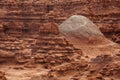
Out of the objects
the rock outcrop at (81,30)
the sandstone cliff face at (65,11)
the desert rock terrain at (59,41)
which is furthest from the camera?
the sandstone cliff face at (65,11)

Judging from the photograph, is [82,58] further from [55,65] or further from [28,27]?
[28,27]

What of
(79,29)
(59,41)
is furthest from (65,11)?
(59,41)

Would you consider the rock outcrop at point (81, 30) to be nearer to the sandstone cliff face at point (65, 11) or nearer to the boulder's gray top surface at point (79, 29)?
the boulder's gray top surface at point (79, 29)

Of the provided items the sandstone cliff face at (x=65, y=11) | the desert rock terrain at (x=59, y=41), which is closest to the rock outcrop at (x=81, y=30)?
the desert rock terrain at (x=59, y=41)

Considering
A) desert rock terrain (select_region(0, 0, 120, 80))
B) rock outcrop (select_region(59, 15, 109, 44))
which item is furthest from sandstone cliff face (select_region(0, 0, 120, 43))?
rock outcrop (select_region(59, 15, 109, 44))

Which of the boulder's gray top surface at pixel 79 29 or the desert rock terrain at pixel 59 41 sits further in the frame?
the boulder's gray top surface at pixel 79 29

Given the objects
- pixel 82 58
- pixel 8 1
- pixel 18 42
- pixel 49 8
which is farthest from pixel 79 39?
pixel 8 1

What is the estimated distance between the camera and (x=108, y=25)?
31.3 metres

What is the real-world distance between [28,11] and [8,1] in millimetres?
2582

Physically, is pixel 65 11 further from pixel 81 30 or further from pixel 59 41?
pixel 59 41

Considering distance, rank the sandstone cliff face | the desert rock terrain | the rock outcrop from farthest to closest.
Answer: the sandstone cliff face → the rock outcrop → the desert rock terrain

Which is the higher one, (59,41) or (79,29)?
(59,41)

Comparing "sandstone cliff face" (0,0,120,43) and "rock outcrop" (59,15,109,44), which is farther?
"sandstone cliff face" (0,0,120,43)

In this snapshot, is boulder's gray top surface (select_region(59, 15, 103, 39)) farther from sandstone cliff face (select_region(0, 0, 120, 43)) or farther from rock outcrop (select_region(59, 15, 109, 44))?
sandstone cliff face (select_region(0, 0, 120, 43))
